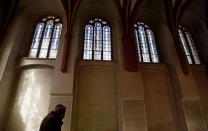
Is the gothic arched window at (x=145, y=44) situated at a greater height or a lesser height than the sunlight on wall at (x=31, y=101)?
greater

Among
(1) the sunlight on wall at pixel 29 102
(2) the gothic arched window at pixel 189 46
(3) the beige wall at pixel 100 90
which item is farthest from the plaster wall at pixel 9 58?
(2) the gothic arched window at pixel 189 46

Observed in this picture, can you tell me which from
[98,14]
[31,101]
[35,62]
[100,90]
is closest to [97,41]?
[98,14]

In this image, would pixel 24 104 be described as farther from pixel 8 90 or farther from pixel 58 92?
pixel 58 92

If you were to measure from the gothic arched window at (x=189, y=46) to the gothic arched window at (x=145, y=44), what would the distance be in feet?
6.12

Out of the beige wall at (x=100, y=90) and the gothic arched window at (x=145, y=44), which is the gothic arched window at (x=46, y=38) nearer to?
the beige wall at (x=100, y=90)

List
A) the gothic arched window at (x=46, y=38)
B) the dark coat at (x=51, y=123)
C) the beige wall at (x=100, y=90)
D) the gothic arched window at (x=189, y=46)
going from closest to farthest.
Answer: the dark coat at (x=51, y=123), the beige wall at (x=100, y=90), the gothic arched window at (x=46, y=38), the gothic arched window at (x=189, y=46)

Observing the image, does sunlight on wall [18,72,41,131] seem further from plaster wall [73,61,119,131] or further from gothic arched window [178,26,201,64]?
gothic arched window [178,26,201,64]

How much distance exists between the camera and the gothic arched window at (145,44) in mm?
11078

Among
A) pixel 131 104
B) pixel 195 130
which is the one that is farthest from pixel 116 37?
pixel 195 130

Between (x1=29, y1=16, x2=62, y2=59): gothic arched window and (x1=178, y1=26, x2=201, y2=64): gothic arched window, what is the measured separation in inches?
293

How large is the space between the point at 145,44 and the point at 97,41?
280 centimetres

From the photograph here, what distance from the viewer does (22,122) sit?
853 centimetres

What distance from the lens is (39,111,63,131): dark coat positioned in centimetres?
350

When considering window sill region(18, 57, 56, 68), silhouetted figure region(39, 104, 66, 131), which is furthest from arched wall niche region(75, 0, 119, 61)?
silhouetted figure region(39, 104, 66, 131)
